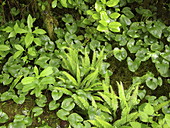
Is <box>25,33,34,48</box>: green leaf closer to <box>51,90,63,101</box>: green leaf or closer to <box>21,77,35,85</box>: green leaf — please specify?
<box>21,77,35,85</box>: green leaf

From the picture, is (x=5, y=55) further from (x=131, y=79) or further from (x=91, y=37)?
(x=131, y=79)

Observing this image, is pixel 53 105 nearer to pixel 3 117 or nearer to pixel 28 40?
pixel 3 117

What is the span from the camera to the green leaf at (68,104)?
7.91 feet

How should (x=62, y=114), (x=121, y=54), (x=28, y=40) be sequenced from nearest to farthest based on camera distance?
(x=62, y=114), (x=28, y=40), (x=121, y=54)

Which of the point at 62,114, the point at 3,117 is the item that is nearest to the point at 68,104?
the point at 62,114

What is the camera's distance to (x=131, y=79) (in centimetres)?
279

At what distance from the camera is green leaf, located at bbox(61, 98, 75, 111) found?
94.9 inches

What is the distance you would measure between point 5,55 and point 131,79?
5.19 feet

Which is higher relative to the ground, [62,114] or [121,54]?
[121,54]

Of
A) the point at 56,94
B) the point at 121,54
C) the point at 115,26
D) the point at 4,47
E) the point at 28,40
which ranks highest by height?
the point at 115,26

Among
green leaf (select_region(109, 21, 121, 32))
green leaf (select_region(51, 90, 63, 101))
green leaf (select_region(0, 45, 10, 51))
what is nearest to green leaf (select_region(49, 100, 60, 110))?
green leaf (select_region(51, 90, 63, 101))

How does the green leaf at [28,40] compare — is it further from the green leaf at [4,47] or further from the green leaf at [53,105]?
the green leaf at [53,105]

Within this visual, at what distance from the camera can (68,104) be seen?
2439 millimetres

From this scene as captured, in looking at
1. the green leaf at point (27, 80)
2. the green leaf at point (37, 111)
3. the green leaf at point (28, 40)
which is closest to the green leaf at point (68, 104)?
the green leaf at point (37, 111)
